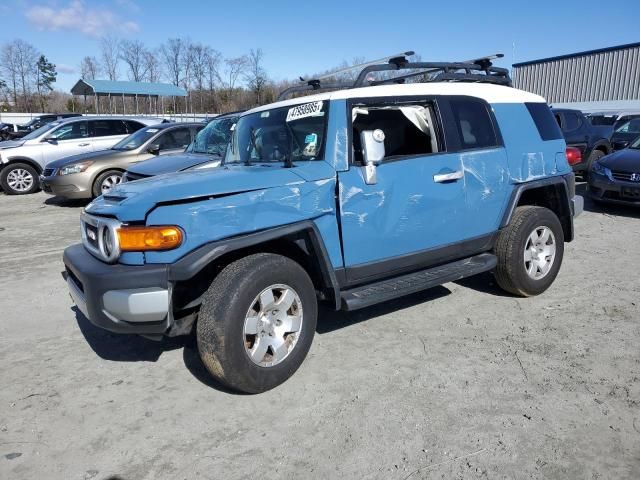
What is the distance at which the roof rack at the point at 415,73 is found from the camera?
4234 millimetres

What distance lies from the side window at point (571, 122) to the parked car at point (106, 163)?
8.59 metres

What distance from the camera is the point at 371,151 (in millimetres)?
3385

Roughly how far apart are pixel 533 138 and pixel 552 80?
36.2 meters

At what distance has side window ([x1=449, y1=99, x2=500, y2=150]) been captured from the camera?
424 cm

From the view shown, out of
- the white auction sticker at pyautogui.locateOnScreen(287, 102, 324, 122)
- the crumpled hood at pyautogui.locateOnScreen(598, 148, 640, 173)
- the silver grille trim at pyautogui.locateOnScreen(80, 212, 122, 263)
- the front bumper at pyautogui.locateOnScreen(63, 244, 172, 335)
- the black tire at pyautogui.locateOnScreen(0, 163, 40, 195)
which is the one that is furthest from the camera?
the black tire at pyautogui.locateOnScreen(0, 163, 40, 195)

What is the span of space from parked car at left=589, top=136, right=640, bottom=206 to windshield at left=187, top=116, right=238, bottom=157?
6.56 meters

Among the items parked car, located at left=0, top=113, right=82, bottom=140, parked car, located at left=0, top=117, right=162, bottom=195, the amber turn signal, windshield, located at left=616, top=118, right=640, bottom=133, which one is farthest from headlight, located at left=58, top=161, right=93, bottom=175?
windshield, located at left=616, top=118, right=640, bottom=133

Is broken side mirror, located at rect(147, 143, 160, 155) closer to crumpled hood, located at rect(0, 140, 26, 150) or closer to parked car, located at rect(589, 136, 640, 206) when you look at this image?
crumpled hood, located at rect(0, 140, 26, 150)

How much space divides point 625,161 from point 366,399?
7817 millimetres

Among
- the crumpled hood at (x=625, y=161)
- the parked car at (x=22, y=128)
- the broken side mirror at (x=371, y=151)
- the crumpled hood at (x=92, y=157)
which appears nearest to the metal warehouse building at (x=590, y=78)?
the crumpled hood at (x=625, y=161)

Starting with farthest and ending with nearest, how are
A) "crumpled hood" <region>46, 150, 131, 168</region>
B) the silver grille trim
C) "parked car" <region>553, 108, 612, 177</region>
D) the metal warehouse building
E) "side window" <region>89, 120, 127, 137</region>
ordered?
the metal warehouse building < "side window" <region>89, 120, 127, 137</region> < "parked car" <region>553, 108, 612, 177</region> < "crumpled hood" <region>46, 150, 131, 168</region> < the silver grille trim

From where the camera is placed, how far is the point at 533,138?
15.5 ft

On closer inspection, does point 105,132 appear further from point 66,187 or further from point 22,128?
point 22,128

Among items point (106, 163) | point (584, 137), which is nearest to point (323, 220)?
point (106, 163)
